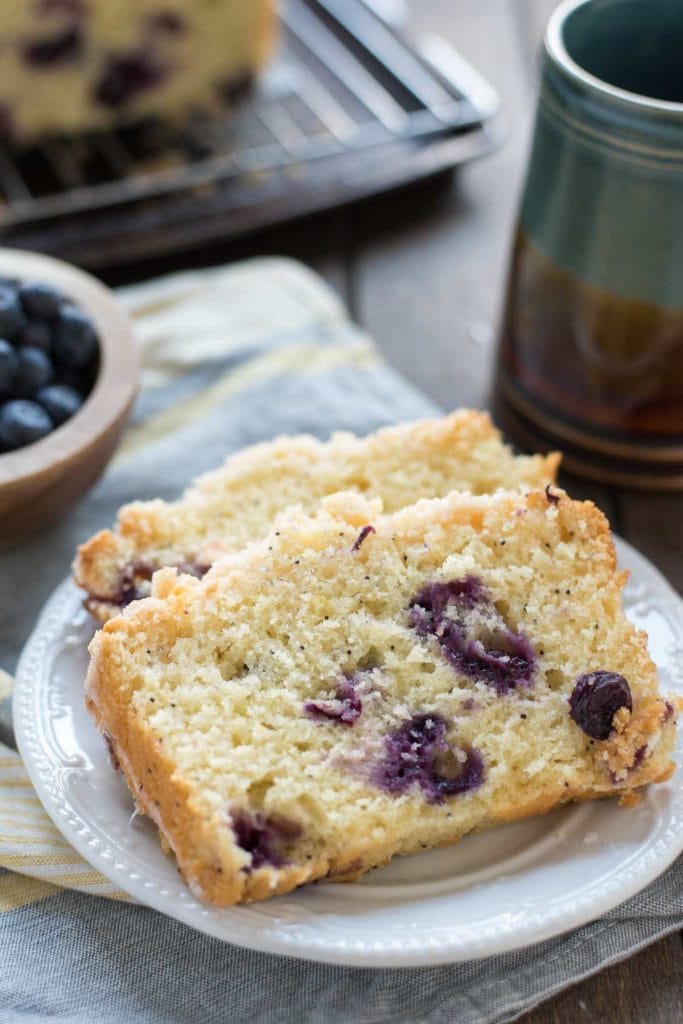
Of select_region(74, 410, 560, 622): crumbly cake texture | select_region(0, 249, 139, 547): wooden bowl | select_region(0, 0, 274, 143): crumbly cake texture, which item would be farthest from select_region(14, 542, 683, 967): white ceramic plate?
select_region(0, 0, 274, 143): crumbly cake texture

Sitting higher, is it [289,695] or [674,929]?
[289,695]

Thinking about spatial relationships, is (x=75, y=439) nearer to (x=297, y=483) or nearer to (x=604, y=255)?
(x=297, y=483)

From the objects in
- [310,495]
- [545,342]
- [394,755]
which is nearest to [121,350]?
[310,495]

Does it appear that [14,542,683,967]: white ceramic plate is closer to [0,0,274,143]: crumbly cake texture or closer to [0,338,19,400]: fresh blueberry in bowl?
[0,338,19,400]: fresh blueberry in bowl

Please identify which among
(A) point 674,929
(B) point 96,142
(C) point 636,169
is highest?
(C) point 636,169

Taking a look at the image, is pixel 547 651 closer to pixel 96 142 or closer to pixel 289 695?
pixel 289 695

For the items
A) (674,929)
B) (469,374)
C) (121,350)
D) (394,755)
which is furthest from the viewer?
(469,374)

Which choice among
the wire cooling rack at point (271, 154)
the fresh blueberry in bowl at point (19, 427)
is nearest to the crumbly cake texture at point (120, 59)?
the wire cooling rack at point (271, 154)
